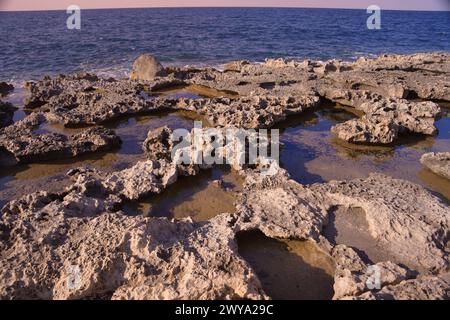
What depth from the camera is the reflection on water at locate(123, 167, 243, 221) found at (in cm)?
610

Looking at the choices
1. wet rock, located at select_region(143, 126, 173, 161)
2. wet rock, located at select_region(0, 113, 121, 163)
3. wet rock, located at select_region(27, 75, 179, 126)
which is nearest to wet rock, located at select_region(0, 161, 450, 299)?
wet rock, located at select_region(143, 126, 173, 161)

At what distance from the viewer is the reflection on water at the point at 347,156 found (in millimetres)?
7312

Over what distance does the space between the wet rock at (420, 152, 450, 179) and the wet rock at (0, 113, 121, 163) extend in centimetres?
746

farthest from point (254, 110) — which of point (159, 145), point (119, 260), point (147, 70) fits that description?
point (147, 70)

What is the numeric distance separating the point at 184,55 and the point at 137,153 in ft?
56.7

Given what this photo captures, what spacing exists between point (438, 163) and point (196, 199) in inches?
212

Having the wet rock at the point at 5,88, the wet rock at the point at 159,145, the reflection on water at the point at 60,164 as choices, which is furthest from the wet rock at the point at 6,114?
the wet rock at the point at 159,145

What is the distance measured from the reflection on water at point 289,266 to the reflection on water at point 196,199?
1.10 m

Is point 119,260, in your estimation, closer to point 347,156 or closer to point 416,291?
point 416,291

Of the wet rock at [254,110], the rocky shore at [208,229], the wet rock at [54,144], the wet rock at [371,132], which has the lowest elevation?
the rocky shore at [208,229]

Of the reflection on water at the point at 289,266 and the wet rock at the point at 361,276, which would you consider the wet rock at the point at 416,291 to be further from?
the reflection on water at the point at 289,266
